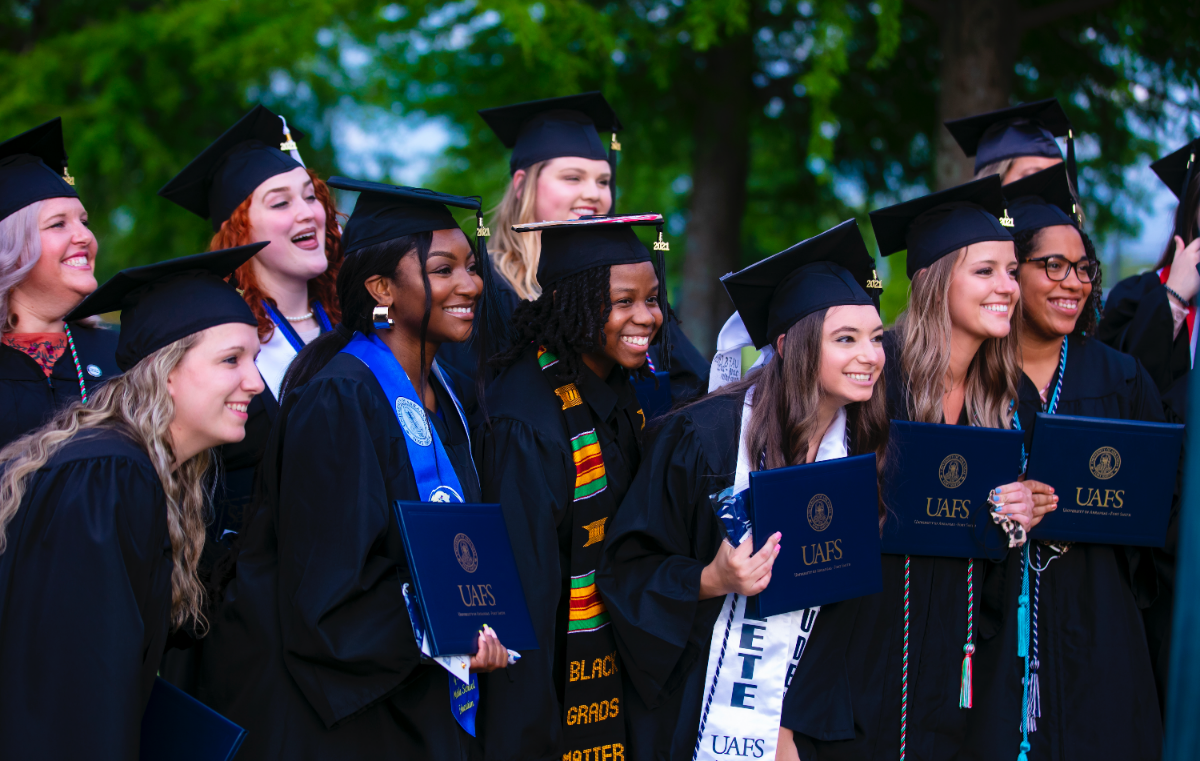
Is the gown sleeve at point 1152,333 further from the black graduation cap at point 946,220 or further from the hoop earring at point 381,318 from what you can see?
the hoop earring at point 381,318

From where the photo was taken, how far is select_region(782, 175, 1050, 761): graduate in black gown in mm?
3326

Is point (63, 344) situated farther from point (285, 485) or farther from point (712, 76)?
point (712, 76)

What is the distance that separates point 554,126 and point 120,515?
9.09ft

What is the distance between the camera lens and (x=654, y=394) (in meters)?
3.80

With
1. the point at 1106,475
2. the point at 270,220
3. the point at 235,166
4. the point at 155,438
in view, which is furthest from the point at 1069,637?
the point at 235,166

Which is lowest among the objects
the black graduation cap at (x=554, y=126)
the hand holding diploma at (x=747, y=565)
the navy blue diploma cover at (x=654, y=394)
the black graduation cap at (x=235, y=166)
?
Answer: the hand holding diploma at (x=747, y=565)

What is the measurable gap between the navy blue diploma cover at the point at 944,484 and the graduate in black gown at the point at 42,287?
9.07 ft

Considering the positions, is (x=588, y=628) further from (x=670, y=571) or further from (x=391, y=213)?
(x=391, y=213)

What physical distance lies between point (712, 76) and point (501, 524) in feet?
20.1

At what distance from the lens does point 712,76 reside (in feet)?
26.6

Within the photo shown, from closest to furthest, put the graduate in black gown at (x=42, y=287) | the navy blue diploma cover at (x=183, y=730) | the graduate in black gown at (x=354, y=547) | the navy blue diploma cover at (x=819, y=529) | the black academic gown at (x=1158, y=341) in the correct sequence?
the navy blue diploma cover at (x=183, y=730) < the graduate in black gown at (x=354, y=547) < the navy blue diploma cover at (x=819, y=529) < the graduate in black gown at (x=42, y=287) < the black academic gown at (x=1158, y=341)

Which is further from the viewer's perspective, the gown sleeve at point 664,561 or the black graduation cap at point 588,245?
the black graduation cap at point 588,245

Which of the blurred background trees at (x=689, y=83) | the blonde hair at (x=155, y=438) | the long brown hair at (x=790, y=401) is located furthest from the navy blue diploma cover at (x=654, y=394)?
the blurred background trees at (x=689, y=83)

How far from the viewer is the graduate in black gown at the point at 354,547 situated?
8.82ft
